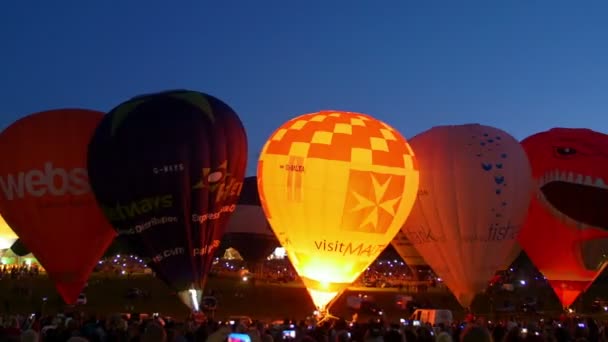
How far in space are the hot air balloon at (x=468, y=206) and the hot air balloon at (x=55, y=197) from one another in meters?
5.39

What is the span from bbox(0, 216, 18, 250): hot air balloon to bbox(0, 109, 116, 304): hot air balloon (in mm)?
19102

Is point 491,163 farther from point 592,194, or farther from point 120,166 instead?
point 120,166

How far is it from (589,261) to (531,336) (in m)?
11.9

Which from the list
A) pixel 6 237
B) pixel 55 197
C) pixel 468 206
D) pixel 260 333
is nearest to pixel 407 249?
pixel 468 206

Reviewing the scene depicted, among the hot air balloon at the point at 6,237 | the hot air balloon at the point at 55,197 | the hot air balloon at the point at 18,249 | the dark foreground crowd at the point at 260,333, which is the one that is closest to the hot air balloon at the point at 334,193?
the hot air balloon at the point at 55,197

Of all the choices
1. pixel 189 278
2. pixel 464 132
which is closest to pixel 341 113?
pixel 464 132

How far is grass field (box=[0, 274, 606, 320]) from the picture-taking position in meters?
17.5

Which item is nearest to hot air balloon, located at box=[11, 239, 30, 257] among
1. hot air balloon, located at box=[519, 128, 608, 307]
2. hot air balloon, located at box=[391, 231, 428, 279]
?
hot air balloon, located at box=[391, 231, 428, 279]

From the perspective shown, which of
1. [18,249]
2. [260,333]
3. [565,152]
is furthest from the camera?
[18,249]

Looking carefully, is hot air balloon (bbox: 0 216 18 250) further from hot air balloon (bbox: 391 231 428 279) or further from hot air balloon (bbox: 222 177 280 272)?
hot air balloon (bbox: 391 231 428 279)

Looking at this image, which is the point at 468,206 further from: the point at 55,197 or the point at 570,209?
the point at 55,197

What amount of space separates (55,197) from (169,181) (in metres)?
2.44

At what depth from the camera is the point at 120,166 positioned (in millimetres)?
11734

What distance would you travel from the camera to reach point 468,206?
13383mm
